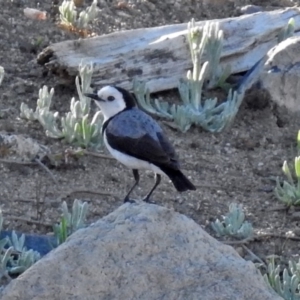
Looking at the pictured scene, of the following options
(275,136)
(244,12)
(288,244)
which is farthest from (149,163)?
(244,12)

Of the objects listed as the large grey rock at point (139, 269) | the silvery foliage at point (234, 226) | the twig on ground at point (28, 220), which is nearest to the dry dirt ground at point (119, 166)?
the twig on ground at point (28, 220)

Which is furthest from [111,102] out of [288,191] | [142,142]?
[288,191]

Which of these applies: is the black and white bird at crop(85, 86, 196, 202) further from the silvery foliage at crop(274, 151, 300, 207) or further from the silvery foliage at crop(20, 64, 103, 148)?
the silvery foliage at crop(274, 151, 300, 207)

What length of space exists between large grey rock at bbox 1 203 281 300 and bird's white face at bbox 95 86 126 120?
1.96 m

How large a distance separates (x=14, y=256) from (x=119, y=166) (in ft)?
5.46

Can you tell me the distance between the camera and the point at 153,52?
308 inches

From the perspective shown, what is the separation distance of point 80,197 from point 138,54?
71.4 inches

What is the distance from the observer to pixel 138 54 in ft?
25.6

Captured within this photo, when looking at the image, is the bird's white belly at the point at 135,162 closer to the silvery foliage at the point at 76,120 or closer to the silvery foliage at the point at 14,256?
the silvery foliage at the point at 14,256

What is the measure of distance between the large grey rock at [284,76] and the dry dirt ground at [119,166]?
4.2 inches

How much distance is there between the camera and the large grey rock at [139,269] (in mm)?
3787

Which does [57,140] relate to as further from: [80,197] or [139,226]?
[139,226]

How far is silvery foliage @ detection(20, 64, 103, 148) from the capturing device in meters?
6.89

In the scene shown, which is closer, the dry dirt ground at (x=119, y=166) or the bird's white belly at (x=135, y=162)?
the bird's white belly at (x=135, y=162)
